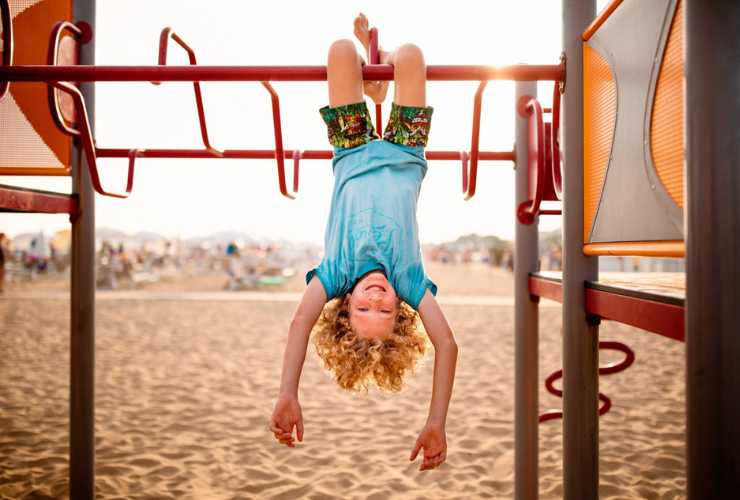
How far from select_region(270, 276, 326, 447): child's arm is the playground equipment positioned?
0.67 meters

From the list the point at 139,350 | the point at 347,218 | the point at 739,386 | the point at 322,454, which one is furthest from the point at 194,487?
the point at 139,350

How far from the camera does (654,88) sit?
1.32m

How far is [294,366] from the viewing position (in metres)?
1.87

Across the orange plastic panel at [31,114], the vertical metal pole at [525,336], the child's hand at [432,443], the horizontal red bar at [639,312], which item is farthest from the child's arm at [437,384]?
the orange plastic panel at [31,114]

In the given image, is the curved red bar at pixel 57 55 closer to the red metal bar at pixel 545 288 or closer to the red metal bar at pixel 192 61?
the red metal bar at pixel 192 61

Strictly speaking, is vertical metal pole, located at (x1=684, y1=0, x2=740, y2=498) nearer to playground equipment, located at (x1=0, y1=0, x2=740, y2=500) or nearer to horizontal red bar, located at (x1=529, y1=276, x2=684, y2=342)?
playground equipment, located at (x1=0, y1=0, x2=740, y2=500)

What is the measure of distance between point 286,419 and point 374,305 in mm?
544

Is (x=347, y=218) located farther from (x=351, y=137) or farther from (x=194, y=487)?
(x=194, y=487)

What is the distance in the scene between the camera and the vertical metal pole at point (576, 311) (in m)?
1.70

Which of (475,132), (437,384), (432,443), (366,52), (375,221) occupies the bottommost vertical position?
(432,443)

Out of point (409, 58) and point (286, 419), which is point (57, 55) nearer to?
point (409, 58)

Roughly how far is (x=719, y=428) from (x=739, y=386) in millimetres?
77

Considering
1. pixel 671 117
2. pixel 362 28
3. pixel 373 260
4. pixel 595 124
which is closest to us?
pixel 671 117

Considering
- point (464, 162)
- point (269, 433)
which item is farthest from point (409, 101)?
point (269, 433)
